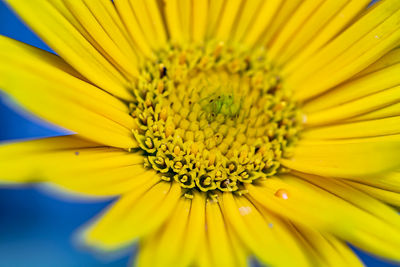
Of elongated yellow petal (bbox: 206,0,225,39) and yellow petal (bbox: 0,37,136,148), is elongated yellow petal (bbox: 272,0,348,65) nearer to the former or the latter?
elongated yellow petal (bbox: 206,0,225,39)

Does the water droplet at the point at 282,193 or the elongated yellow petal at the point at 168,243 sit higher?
the elongated yellow petal at the point at 168,243

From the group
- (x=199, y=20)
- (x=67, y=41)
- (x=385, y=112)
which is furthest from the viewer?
(x=199, y=20)

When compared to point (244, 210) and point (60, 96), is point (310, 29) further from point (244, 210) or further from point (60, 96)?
point (60, 96)

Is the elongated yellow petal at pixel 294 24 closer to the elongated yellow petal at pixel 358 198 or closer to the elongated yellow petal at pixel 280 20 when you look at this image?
the elongated yellow petal at pixel 280 20

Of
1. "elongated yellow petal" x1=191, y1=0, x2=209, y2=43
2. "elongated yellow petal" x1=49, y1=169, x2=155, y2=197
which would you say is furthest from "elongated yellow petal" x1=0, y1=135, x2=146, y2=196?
"elongated yellow petal" x1=191, y1=0, x2=209, y2=43

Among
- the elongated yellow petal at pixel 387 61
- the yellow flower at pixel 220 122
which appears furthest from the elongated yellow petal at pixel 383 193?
the elongated yellow petal at pixel 387 61

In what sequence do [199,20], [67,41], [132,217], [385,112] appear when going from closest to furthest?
[132,217]
[67,41]
[385,112]
[199,20]

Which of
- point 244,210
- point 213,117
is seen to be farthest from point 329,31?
point 244,210
